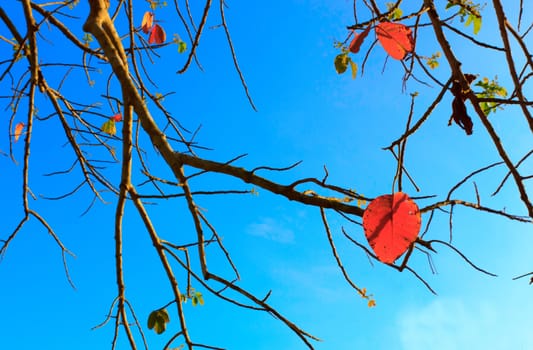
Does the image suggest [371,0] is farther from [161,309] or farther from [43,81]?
[43,81]

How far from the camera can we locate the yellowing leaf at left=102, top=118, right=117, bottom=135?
6.65ft

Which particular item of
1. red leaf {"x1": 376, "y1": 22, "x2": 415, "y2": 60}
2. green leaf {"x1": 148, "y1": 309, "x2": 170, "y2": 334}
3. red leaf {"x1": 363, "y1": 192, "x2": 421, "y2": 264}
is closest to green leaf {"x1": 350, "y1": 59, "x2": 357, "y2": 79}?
red leaf {"x1": 376, "y1": 22, "x2": 415, "y2": 60}

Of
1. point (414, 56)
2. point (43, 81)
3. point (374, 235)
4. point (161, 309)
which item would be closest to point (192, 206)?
point (161, 309)

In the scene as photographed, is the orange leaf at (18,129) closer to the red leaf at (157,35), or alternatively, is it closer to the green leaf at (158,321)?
the red leaf at (157,35)

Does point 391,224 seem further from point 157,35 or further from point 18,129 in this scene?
point 18,129

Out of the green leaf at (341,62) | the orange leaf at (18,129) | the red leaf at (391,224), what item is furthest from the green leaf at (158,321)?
the orange leaf at (18,129)

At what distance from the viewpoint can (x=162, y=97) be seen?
1.89m

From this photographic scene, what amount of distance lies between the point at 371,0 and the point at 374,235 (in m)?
0.70

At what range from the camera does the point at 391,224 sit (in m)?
0.97

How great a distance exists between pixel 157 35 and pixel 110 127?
42 centimetres

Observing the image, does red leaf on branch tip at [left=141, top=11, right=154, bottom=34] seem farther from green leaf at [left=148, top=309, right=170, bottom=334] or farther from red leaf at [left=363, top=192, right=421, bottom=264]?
red leaf at [left=363, top=192, right=421, bottom=264]

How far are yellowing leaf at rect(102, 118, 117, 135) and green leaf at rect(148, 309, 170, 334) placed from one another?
2.86ft

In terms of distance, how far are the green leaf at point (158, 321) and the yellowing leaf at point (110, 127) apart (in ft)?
2.86

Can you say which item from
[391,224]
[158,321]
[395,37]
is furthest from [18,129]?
[391,224]
